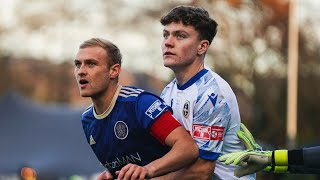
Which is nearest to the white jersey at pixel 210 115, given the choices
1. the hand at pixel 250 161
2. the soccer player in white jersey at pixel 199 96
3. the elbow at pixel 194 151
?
the soccer player in white jersey at pixel 199 96

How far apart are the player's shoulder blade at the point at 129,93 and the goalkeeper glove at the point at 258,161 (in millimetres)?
889

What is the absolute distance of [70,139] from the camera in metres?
21.0

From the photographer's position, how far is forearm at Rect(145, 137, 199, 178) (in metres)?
6.96

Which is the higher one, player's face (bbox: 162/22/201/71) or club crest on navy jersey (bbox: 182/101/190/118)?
player's face (bbox: 162/22/201/71)

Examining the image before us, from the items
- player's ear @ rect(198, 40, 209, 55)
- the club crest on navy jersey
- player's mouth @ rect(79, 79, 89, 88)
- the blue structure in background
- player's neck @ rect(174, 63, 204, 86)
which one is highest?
player's ear @ rect(198, 40, 209, 55)

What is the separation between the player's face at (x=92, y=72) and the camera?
296 inches

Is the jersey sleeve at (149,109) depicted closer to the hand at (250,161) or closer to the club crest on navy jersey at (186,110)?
the club crest on navy jersey at (186,110)

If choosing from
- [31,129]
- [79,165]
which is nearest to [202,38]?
[79,165]

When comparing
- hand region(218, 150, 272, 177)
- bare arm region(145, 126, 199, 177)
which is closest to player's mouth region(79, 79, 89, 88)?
bare arm region(145, 126, 199, 177)

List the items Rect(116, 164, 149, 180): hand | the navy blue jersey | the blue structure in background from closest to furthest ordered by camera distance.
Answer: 1. Rect(116, 164, 149, 180): hand
2. the navy blue jersey
3. the blue structure in background

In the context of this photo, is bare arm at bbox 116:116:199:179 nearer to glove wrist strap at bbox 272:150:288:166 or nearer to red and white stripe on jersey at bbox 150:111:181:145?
red and white stripe on jersey at bbox 150:111:181:145

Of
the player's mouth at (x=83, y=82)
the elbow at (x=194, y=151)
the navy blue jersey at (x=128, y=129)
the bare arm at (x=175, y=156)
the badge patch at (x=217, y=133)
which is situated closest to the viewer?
the bare arm at (x=175, y=156)

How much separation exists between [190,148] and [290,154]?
0.73m

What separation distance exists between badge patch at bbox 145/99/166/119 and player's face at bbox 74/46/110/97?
509 millimetres
